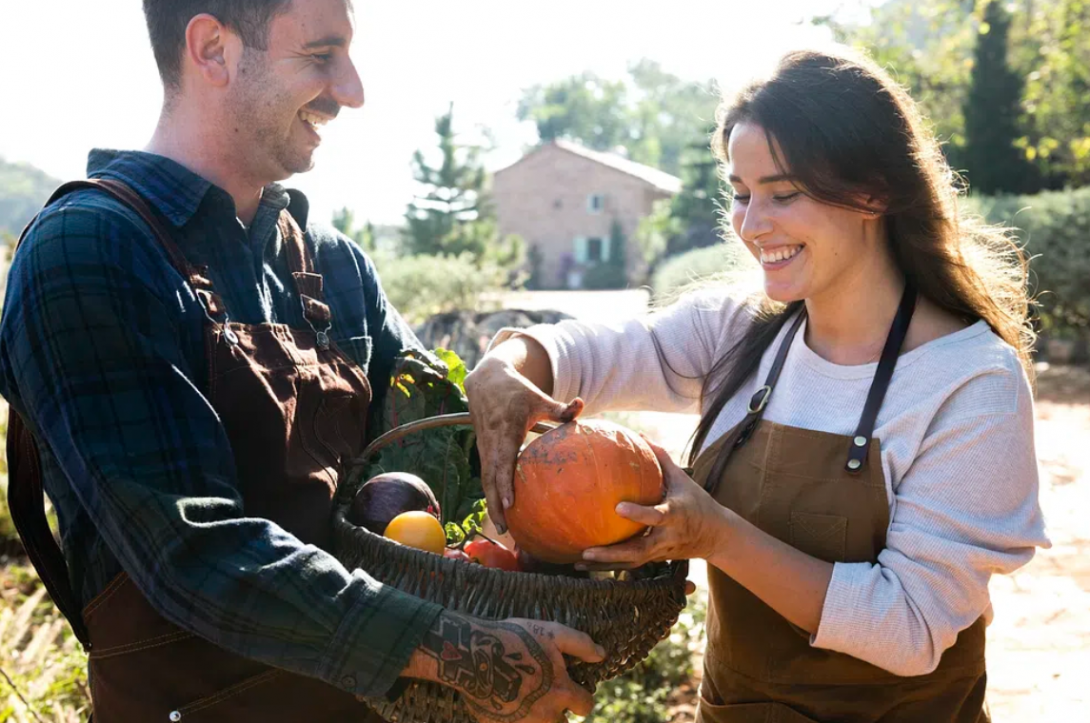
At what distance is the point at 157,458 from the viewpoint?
171cm

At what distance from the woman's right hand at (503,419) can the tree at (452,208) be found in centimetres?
3771

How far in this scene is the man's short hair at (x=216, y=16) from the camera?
1.99 m

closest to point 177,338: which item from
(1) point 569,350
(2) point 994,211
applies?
(1) point 569,350

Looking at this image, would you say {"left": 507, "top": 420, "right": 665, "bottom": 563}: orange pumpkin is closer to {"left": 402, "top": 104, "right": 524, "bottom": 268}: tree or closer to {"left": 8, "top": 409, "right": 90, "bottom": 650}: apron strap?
{"left": 8, "top": 409, "right": 90, "bottom": 650}: apron strap

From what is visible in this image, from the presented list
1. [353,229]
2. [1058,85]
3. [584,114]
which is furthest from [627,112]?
[1058,85]

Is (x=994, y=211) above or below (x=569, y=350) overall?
below

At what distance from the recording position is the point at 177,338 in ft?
5.90

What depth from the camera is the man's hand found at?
5.64 ft

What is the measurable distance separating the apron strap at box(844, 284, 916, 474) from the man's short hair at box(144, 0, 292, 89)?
1.56 metres

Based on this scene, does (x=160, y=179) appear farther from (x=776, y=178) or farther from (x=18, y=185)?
(x=18, y=185)

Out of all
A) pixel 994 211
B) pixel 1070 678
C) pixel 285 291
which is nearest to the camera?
pixel 285 291

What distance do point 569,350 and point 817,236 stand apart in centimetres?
74

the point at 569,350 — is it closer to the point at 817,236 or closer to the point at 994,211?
the point at 817,236

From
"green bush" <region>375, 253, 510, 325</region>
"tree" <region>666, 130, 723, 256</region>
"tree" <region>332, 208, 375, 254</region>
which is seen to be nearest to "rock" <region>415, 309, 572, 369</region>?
"green bush" <region>375, 253, 510, 325</region>
